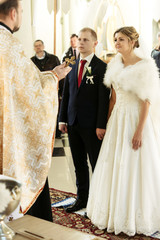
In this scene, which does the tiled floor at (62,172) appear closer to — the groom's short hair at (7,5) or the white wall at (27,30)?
the groom's short hair at (7,5)

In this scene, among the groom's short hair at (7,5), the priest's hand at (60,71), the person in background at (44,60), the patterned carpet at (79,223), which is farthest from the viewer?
the person in background at (44,60)

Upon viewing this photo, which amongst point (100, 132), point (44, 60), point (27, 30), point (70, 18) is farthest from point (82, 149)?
point (70, 18)

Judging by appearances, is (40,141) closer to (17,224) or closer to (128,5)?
(17,224)

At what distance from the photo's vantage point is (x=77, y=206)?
3.30 meters

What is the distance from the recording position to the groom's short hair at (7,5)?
2021 millimetres

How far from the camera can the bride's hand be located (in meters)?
2.72

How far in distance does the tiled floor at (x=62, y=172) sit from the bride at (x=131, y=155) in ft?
3.80

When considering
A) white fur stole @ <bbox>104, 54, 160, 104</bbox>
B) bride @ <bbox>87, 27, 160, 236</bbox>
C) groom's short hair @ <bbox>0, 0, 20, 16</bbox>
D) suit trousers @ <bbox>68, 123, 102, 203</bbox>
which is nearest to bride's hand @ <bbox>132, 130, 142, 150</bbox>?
bride @ <bbox>87, 27, 160, 236</bbox>

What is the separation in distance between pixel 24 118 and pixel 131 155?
106 cm

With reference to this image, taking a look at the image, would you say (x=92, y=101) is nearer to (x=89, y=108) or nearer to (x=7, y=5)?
(x=89, y=108)

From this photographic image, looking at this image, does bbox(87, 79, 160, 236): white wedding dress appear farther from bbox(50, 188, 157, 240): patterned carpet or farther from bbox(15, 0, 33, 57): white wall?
bbox(15, 0, 33, 57): white wall

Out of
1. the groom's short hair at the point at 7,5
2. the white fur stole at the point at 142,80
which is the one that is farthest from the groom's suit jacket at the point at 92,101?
the groom's short hair at the point at 7,5

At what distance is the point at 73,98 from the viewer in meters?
3.14

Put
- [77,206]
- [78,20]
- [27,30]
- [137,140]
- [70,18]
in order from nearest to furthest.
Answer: [137,140] → [77,206] → [27,30] → [70,18] → [78,20]
